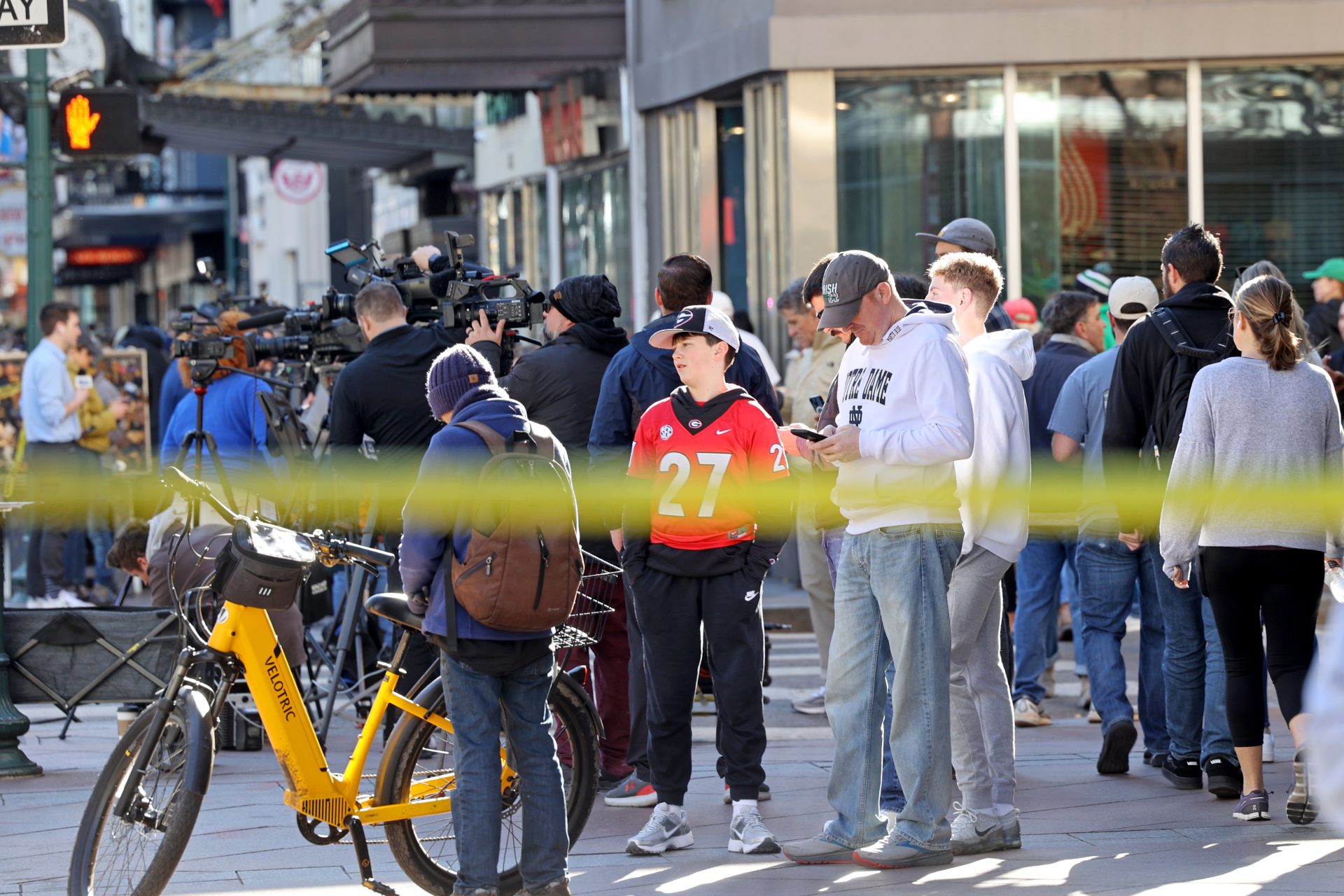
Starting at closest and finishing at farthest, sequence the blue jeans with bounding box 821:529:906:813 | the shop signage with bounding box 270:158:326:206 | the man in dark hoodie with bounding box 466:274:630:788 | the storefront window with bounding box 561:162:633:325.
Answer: the blue jeans with bounding box 821:529:906:813, the man in dark hoodie with bounding box 466:274:630:788, the storefront window with bounding box 561:162:633:325, the shop signage with bounding box 270:158:326:206

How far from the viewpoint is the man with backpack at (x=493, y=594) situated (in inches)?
224

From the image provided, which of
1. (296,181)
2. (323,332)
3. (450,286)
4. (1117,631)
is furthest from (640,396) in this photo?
(296,181)

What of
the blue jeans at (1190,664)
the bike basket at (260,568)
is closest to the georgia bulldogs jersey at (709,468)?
the bike basket at (260,568)

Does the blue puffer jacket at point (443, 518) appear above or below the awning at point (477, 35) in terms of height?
below

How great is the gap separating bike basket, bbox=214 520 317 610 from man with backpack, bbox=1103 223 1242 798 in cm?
335

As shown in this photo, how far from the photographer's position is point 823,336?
9.44 meters

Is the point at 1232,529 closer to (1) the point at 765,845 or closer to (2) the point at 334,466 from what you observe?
(1) the point at 765,845

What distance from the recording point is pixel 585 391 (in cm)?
816

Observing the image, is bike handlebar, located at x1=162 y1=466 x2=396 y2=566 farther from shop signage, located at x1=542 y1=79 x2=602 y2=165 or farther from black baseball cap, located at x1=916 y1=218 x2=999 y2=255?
shop signage, located at x1=542 y1=79 x2=602 y2=165

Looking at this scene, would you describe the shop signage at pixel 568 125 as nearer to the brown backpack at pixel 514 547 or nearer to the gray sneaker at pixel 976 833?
the gray sneaker at pixel 976 833

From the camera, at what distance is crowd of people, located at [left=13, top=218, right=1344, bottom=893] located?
599 centimetres

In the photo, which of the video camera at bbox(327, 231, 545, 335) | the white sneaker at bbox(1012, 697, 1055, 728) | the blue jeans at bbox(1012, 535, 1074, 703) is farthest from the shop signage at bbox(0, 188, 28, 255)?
the white sneaker at bbox(1012, 697, 1055, 728)

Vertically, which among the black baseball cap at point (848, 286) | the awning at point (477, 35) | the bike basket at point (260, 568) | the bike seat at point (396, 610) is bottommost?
the bike seat at point (396, 610)

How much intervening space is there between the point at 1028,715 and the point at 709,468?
11.0 feet
